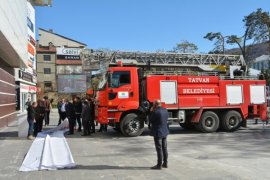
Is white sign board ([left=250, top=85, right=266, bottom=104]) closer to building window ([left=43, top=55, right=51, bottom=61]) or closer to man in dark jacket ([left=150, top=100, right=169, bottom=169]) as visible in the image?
man in dark jacket ([left=150, top=100, right=169, bottom=169])

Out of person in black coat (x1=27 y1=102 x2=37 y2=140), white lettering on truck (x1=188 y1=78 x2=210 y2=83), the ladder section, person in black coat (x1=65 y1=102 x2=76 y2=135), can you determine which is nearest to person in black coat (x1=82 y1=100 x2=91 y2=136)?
person in black coat (x1=65 y1=102 x2=76 y2=135)

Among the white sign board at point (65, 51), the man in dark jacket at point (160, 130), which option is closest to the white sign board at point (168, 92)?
the man in dark jacket at point (160, 130)

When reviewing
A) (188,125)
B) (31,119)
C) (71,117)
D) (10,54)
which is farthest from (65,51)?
(31,119)

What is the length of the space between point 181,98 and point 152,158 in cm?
736

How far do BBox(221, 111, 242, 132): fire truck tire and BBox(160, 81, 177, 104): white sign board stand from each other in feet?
8.78

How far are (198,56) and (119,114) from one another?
2211 cm

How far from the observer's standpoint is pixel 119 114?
1766cm

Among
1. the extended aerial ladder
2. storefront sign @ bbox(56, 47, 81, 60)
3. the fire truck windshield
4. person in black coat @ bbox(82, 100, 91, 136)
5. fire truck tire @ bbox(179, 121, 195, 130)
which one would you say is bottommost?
fire truck tire @ bbox(179, 121, 195, 130)

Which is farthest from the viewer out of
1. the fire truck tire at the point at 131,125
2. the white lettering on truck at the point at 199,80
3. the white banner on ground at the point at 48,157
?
the white lettering on truck at the point at 199,80

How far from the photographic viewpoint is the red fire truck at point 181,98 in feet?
58.0

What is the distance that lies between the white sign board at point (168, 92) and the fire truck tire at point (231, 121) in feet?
8.78

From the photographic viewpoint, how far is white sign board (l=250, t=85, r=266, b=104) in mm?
20094

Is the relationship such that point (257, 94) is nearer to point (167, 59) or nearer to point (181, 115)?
point (181, 115)

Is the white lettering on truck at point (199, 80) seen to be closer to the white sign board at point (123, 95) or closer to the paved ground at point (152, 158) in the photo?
the paved ground at point (152, 158)
